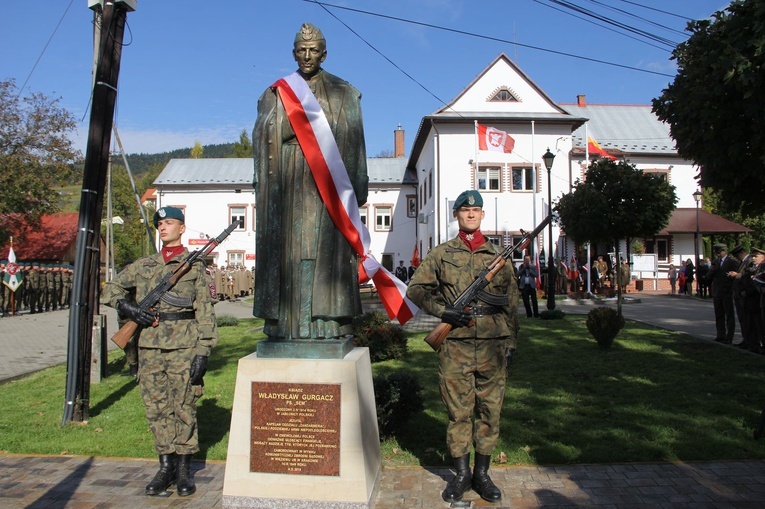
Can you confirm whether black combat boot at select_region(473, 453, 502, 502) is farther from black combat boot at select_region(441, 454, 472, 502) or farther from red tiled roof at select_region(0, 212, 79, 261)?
red tiled roof at select_region(0, 212, 79, 261)

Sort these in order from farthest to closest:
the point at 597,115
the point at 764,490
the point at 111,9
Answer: the point at 597,115, the point at 111,9, the point at 764,490

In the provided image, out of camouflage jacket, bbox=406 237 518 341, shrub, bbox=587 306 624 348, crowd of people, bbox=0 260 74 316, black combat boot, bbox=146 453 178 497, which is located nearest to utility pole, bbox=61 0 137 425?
black combat boot, bbox=146 453 178 497

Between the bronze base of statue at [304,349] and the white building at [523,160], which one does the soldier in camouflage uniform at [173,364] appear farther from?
the white building at [523,160]

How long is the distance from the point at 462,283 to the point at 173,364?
233cm

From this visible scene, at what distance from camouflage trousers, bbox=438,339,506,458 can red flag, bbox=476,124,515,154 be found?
26981 millimetres

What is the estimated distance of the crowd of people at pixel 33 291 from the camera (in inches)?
865

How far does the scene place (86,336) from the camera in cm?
693

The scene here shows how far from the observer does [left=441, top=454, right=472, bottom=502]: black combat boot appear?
4.37 metres

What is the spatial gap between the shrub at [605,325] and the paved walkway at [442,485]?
5.92 meters

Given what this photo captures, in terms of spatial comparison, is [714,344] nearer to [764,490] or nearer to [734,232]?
[764,490]

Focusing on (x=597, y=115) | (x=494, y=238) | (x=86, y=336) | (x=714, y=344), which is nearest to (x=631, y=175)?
(x=714, y=344)

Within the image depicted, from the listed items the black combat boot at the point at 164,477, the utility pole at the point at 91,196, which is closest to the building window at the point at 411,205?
the utility pole at the point at 91,196

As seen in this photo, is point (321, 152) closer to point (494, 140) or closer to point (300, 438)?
point (300, 438)

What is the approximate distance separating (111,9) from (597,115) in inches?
1509
